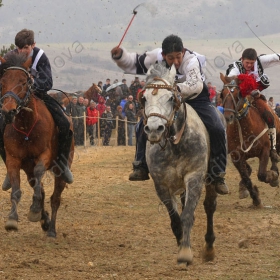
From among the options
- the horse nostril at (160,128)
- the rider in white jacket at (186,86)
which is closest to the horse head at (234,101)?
the rider in white jacket at (186,86)

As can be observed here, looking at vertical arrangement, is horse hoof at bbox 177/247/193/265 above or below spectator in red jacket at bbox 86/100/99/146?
below

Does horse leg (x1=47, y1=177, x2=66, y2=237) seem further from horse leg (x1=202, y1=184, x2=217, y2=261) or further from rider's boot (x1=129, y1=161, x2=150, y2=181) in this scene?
horse leg (x1=202, y1=184, x2=217, y2=261)

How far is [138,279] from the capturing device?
6984 millimetres

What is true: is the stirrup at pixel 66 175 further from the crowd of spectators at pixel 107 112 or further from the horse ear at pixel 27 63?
the crowd of spectators at pixel 107 112

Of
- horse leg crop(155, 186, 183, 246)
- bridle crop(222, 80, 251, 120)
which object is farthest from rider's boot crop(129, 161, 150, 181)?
bridle crop(222, 80, 251, 120)

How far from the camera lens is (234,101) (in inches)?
482

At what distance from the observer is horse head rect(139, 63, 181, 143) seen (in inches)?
255

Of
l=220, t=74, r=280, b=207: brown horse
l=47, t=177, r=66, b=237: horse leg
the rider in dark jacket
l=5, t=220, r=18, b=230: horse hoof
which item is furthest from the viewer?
l=220, t=74, r=280, b=207: brown horse

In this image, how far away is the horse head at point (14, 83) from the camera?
8.04m

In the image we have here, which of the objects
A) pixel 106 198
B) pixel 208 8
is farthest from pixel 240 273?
pixel 208 8

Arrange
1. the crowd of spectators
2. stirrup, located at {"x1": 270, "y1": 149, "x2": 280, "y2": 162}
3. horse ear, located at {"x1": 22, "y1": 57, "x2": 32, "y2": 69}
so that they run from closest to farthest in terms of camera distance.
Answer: horse ear, located at {"x1": 22, "y1": 57, "x2": 32, "y2": 69} < stirrup, located at {"x1": 270, "y1": 149, "x2": 280, "y2": 162} < the crowd of spectators

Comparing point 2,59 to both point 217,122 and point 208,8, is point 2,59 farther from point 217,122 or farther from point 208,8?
point 208,8

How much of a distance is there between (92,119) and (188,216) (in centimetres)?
2079

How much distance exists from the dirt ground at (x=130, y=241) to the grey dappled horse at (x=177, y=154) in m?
0.54
